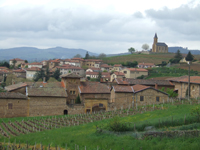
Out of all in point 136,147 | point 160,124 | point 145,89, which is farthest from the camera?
point 145,89

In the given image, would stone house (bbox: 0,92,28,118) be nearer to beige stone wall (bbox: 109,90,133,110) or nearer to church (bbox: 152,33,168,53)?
beige stone wall (bbox: 109,90,133,110)

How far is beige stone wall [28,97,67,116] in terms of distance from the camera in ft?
139

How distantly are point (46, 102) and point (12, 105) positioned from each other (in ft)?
17.8

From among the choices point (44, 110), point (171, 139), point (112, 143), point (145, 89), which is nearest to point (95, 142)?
point (112, 143)

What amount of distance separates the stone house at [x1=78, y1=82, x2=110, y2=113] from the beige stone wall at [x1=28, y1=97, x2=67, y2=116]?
167 inches

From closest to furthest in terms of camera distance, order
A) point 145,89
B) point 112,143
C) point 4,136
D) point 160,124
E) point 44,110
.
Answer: point 112,143 < point 160,124 < point 4,136 < point 44,110 < point 145,89

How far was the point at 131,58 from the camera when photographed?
137750 mm

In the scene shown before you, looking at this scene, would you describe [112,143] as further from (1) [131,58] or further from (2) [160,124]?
(1) [131,58]

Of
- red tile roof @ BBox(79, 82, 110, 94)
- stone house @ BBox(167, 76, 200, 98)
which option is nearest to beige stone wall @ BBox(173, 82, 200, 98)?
stone house @ BBox(167, 76, 200, 98)

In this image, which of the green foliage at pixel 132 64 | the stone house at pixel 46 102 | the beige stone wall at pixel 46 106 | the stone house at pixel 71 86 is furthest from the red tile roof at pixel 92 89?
the green foliage at pixel 132 64

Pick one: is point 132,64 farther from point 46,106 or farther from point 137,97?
point 46,106

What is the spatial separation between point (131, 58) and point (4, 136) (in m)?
113

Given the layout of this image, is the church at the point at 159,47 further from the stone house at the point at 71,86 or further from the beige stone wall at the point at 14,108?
the beige stone wall at the point at 14,108

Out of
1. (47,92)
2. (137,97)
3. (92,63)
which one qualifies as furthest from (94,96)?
(92,63)
